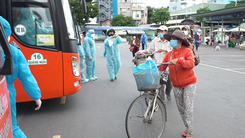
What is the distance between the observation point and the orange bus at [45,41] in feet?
16.8

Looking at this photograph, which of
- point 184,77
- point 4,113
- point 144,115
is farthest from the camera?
point 184,77

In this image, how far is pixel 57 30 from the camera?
5.33 m

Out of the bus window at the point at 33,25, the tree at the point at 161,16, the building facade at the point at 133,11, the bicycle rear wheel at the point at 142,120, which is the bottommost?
the bicycle rear wheel at the point at 142,120

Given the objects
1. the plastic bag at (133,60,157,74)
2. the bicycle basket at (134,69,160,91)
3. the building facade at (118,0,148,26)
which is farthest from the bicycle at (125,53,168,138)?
the building facade at (118,0,148,26)

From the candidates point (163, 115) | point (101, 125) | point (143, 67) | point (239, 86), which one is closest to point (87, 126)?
point (101, 125)

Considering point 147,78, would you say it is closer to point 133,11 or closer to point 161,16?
point 161,16

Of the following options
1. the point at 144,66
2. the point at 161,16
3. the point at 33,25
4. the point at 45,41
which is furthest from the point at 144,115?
the point at 161,16

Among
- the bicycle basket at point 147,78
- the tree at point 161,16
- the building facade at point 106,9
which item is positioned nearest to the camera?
the bicycle basket at point 147,78

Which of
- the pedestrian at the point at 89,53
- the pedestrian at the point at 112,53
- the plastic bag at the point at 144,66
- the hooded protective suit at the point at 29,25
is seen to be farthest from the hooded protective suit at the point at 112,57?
the plastic bag at the point at 144,66

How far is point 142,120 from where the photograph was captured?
366cm

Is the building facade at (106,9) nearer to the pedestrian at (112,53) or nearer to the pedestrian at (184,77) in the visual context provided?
the pedestrian at (112,53)

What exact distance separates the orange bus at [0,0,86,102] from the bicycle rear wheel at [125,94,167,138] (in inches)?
90.1

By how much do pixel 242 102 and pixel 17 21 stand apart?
5.34 meters

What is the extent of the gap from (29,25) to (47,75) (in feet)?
3.42
